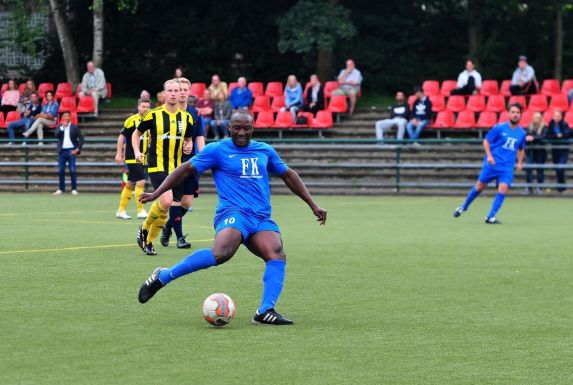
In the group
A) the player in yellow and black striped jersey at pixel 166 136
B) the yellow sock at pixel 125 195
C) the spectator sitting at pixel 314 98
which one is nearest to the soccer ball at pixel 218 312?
the player in yellow and black striped jersey at pixel 166 136

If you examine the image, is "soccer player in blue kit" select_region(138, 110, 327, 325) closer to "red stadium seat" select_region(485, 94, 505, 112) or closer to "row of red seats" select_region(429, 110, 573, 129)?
"row of red seats" select_region(429, 110, 573, 129)

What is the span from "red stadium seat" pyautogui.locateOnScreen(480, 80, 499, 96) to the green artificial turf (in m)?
15.2

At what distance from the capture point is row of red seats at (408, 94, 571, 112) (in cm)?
3216

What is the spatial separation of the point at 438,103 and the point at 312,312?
78.3 feet

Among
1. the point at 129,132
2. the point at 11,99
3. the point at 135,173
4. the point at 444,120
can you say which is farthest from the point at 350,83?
the point at 129,132

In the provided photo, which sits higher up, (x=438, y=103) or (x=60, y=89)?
(x=60, y=89)

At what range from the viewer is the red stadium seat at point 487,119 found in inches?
1275

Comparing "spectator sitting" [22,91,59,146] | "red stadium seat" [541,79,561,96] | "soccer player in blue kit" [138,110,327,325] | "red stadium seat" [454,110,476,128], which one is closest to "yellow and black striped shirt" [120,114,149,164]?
"soccer player in blue kit" [138,110,327,325]

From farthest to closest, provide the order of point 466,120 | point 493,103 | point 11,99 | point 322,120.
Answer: point 11,99, point 322,120, point 493,103, point 466,120

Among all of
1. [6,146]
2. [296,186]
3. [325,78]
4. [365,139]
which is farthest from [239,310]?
[325,78]

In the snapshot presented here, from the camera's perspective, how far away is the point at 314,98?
3381 centimetres

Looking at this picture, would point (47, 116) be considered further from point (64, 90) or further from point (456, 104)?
point (456, 104)

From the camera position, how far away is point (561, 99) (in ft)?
105

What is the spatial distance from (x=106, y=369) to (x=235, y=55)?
3335 centimetres
